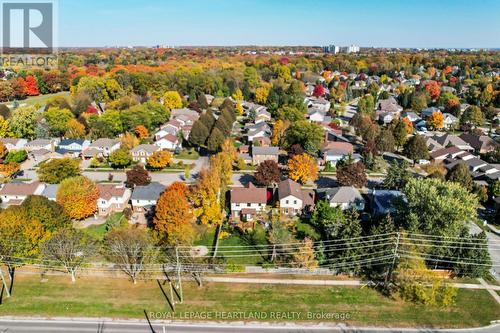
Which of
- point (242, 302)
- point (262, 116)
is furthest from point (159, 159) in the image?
point (262, 116)

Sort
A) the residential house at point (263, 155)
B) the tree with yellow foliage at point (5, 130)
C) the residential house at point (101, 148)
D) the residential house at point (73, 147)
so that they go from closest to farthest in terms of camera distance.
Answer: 1. the residential house at point (263, 155)
2. the residential house at point (101, 148)
3. the residential house at point (73, 147)
4. the tree with yellow foliage at point (5, 130)

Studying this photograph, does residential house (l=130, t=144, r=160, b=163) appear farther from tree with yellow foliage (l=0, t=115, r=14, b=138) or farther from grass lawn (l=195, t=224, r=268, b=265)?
tree with yellow foliage (l=0, t=115, r=14, b=138)

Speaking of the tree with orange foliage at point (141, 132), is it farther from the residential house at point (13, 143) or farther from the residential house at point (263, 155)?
the residential house at point (263, 155)

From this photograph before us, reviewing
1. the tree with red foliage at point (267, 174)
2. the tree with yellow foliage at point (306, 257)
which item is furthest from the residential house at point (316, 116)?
the tree with yellow foliage at point (306, 257)

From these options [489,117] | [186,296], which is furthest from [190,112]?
[489,117]

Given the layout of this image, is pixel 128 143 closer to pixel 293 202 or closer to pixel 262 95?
pixel 293 202

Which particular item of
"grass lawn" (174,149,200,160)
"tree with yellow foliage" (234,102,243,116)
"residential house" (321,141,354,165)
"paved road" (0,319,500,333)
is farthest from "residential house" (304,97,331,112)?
"paved road" (0,319,500,333)
